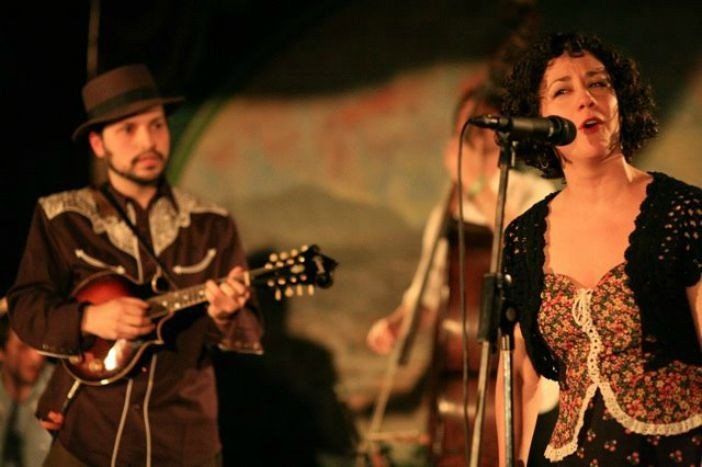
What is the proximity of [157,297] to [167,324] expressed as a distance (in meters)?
0.11

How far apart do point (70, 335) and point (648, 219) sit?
2.19 m

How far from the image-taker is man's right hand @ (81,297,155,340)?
364cm

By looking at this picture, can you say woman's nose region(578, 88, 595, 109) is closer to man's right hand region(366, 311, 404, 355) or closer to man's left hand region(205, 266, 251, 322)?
man's left hand region(205, 266, 251, 322)

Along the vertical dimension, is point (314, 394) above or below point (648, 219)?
below

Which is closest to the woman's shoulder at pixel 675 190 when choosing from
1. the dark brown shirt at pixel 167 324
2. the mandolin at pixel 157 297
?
the mandolin at pixel 157 297

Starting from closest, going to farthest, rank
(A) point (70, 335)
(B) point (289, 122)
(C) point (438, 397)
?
(A) point (70, 335) → (C) point (438, 397) → (B) point (289, 122)

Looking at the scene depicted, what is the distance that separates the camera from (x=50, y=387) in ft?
12.6

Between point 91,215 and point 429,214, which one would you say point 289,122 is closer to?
point 429,214

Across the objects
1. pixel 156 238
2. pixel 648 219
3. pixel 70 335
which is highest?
pixel 648 219

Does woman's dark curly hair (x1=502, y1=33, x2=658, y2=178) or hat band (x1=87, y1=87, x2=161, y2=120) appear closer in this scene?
woman's dark curly hair (x1=502, y1=33, x2=658, y2=178)

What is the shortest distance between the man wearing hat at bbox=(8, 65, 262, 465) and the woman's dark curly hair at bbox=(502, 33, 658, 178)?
1293 millimetres

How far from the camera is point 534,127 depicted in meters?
2.29

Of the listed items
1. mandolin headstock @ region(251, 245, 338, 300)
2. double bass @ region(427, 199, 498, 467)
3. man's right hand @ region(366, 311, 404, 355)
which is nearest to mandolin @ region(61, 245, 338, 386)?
mandolin headstock @ region(251, 245, 338, 300)

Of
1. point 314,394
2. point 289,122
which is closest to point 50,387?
point 314,394
